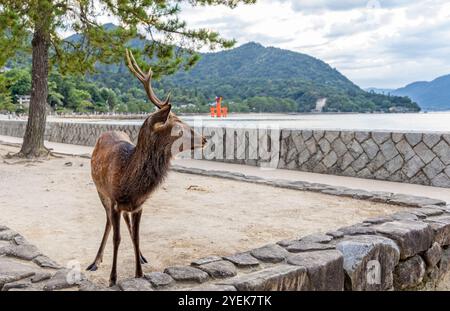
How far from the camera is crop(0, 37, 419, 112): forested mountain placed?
24484 mm

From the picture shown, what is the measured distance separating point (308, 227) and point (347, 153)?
11.2 ft

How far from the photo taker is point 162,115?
2.22 metres

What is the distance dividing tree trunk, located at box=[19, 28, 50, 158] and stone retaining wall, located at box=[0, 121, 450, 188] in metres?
3.33

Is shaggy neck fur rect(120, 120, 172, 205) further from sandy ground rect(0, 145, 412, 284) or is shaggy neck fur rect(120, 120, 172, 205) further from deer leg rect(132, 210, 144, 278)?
sandy ground rect(0, 145, 412, 284)

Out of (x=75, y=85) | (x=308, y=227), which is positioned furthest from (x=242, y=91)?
(x=308, y=227)

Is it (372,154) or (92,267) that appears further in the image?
(372,154)

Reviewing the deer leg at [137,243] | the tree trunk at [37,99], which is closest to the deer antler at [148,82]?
the deer leg at [137,243]

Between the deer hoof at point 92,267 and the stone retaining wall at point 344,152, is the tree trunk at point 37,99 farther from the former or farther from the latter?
the deer hoof at point 92,267

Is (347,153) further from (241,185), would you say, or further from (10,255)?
(10,255)

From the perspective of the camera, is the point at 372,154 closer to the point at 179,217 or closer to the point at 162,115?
the point at 179,217

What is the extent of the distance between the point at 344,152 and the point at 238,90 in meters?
26.2

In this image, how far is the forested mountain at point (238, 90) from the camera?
24.5 m

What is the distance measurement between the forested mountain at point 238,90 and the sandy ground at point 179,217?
4296 millimetres

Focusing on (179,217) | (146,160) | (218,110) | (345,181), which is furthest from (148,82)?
(218,110)
